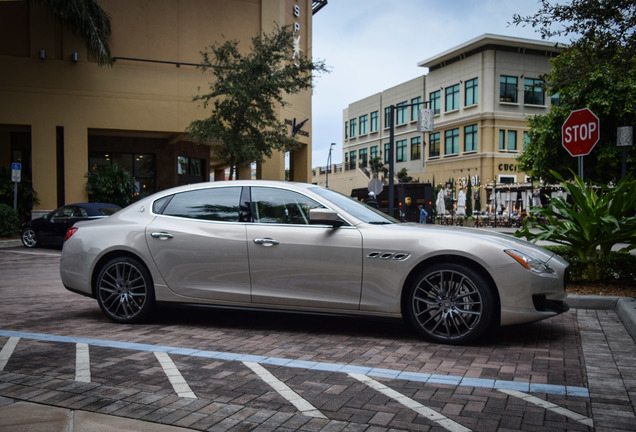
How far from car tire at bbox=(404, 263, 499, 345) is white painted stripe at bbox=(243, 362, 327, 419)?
1.59 metres

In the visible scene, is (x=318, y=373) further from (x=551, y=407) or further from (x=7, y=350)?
(x=7, y=350)

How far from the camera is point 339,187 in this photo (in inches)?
2628

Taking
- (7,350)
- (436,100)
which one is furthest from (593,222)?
(436,100)

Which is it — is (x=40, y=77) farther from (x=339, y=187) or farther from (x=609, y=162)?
(x=339, y=187)

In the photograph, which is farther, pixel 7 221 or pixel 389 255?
pixel 7 221

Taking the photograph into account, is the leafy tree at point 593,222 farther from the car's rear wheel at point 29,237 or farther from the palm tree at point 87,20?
the palm tree at point 87,20

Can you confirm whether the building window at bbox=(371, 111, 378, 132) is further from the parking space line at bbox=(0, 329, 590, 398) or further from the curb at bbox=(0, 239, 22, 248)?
the parking space line at bbox=(0, 329, 590, 398)

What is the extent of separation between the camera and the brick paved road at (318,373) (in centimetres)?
339

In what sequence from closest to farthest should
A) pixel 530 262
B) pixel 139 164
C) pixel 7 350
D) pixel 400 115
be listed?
pixel 7 350 → pixel 530 262 → pixel 139 164 → pixel 400 115

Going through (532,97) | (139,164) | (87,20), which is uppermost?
(532,97)

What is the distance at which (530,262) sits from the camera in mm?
5059

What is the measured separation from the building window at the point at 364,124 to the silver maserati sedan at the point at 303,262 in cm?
6666

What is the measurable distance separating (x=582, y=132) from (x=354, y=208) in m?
5.11

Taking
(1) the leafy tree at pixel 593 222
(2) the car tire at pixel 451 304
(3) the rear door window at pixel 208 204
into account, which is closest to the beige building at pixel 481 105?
(1) the leafy tree at pixel 593 222
